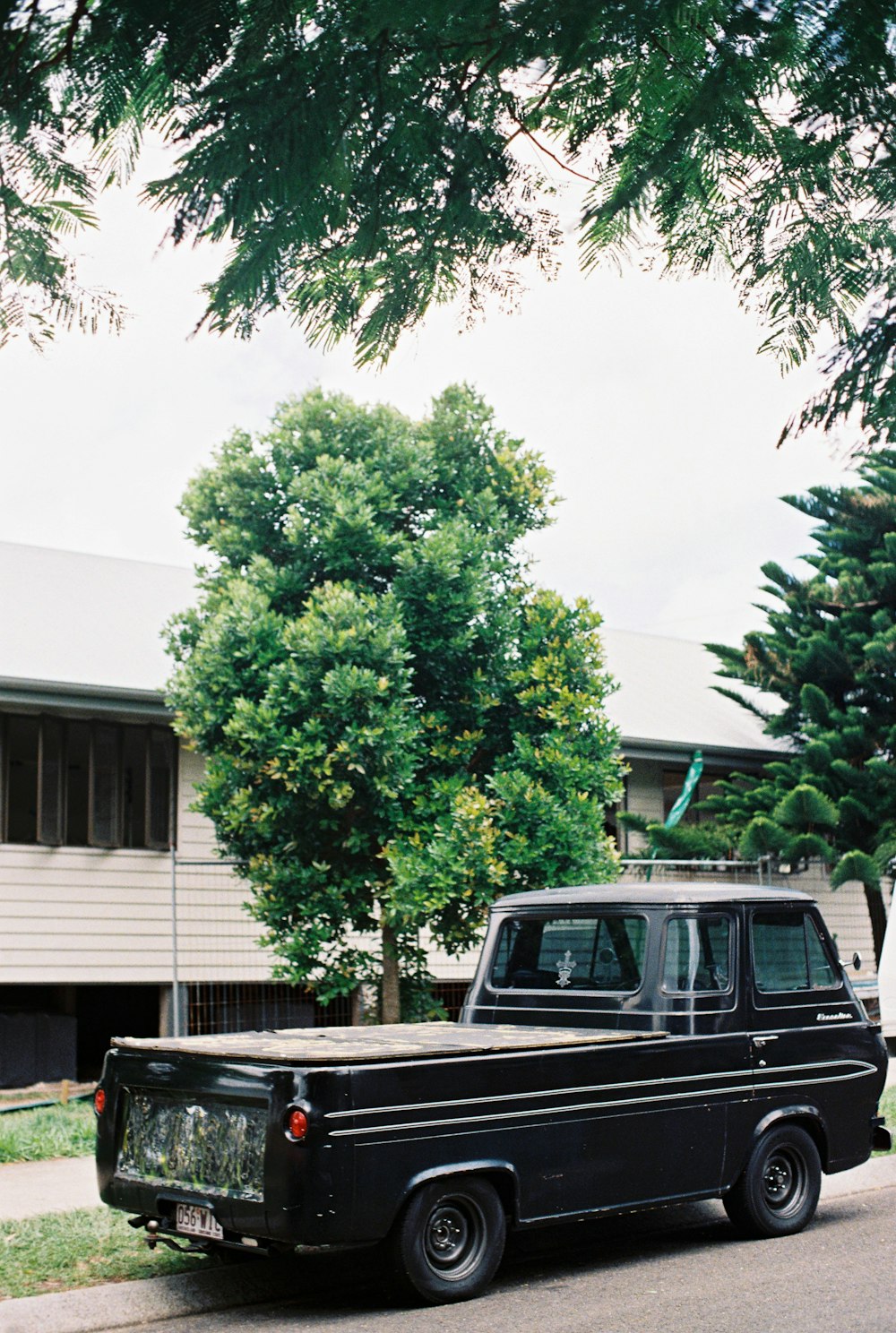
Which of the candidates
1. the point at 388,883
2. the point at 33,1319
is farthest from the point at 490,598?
the point at 33,1319

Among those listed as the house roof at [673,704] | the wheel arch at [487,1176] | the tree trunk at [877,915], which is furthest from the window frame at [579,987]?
the tree trunk at [877,915]

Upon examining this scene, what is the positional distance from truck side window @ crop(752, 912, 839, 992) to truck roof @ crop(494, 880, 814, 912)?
123 mm

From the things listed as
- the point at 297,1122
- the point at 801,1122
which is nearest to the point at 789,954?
the point at 801,1122

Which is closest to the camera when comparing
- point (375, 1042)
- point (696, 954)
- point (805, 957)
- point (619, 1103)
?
point (619, 1103)

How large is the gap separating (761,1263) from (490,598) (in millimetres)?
8419

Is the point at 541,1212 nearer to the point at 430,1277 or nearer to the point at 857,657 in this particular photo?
the point at 430,1277

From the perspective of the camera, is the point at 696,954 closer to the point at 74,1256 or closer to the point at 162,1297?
the point at 162,1297

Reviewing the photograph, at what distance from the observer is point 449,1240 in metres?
6.80

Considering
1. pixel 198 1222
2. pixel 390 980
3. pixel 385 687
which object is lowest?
pixel 198 1222

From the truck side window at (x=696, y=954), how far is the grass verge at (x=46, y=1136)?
203 inches

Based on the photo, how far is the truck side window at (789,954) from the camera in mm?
8445

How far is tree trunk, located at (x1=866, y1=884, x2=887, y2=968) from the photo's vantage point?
72.8 ft

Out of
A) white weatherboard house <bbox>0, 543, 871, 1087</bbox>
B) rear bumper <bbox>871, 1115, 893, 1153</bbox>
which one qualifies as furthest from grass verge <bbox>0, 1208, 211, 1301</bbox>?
white weatherboard house <bbox>0, 543, 871, 1087</bbox>

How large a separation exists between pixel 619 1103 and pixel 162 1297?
7.82 feet
